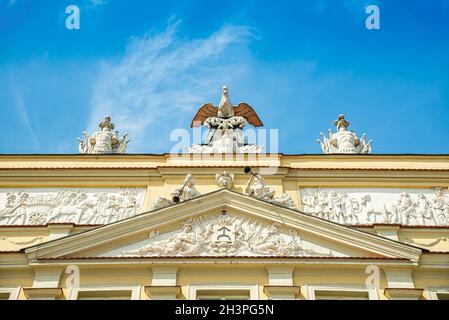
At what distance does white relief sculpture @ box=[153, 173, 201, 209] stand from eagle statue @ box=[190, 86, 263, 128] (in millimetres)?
2945

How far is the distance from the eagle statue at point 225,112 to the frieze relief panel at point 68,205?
3.14 meters

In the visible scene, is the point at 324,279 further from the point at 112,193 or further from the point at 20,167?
the point at 20,167

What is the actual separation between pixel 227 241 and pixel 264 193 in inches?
67.9

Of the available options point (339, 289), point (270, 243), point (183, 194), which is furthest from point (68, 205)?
point (339, 289)

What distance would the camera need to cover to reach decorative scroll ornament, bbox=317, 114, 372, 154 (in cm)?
1533

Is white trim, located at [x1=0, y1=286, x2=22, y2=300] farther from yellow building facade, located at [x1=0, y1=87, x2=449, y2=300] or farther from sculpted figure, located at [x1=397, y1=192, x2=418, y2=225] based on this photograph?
sculpted figure, located at [x1=397, y1=192, x2=418, y2=225]

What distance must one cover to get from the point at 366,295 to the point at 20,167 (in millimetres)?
9146

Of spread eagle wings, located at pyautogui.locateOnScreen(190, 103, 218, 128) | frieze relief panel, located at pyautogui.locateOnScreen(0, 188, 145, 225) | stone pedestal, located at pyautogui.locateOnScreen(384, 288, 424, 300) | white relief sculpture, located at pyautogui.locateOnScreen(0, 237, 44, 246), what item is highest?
spread eagle wings, located at pyautogui.locateOnScreen(190, 103, 218, 128)

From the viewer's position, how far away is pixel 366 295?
11.0 m

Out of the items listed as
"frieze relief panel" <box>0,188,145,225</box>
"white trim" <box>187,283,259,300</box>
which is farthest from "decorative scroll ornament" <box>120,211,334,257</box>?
"frieze relief panel" <box>0,188,145,225</box>

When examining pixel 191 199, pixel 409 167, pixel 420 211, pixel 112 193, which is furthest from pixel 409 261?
pixel 112 193

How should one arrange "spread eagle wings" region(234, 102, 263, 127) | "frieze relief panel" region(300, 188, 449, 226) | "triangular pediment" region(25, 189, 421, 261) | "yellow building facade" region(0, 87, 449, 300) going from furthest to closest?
"spread eagle wings" region(234, 102, 263, 127), "frieze relief panel" region(300, 188, 449, 226), "triangular pediment" region(25, 189, 421, 261), "yellow building facade" region(0, 87, 449, 300)

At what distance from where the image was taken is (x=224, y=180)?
13344 mm
